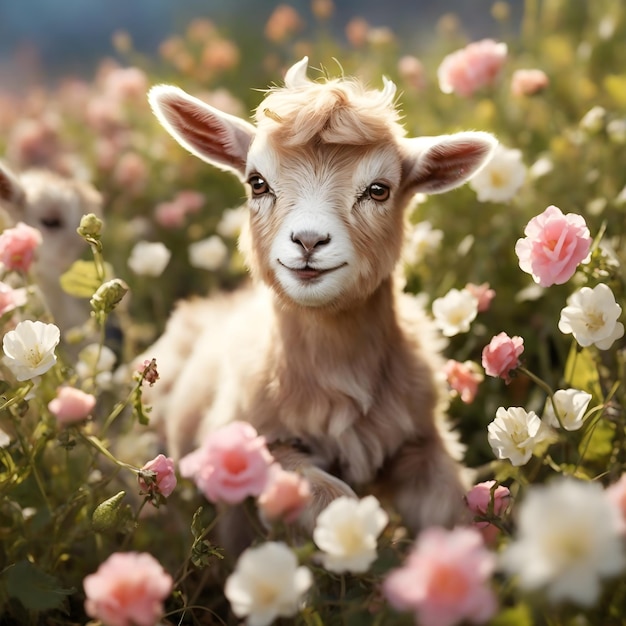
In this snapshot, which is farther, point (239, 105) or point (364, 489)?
point (239, 105)

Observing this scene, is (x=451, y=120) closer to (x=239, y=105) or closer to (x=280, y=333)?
(x=239, y=105)

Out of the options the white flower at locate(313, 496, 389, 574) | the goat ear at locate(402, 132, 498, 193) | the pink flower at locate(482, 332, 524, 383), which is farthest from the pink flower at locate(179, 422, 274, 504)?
the goat ear at locate(402, 132, 498, 193)

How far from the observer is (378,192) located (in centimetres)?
254

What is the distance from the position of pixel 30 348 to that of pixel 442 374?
4.17 ft

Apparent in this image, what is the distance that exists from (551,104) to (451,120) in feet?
1.80

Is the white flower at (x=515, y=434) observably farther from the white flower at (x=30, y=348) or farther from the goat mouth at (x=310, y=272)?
the white flower at (x=30, y=348)

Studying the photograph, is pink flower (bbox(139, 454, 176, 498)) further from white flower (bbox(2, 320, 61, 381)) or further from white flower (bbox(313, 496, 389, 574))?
white flower (bbox(313, 496, 389, 574))

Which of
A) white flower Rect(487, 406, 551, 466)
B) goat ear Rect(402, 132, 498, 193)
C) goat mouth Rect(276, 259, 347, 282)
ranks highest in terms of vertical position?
goat ear Rect(402, 132, 498, 193)

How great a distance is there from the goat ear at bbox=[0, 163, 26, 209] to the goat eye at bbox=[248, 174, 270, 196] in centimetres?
104

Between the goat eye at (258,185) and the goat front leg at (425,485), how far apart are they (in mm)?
979

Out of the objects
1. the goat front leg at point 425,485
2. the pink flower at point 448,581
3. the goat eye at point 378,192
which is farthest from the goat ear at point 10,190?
the pink flower at point 448,581

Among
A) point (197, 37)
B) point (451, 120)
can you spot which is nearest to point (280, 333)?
point (451, 120)

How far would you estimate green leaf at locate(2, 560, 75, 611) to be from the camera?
188 centimetres

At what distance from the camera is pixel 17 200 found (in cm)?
340
